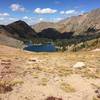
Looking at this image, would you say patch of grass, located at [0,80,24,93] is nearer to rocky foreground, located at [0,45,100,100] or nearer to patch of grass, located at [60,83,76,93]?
rocky foreground, located at [0,45,100,100]

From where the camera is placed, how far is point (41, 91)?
28.6m

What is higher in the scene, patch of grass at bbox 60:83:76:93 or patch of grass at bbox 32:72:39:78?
patch of grass at bbox 32:72:39:78

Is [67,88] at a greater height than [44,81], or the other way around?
[44,81]

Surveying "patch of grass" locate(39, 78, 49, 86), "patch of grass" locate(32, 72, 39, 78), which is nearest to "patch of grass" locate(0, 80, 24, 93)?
"patch of grass" locate(39, 78, 49, 86)

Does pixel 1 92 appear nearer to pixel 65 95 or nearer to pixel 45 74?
pixel 65 95

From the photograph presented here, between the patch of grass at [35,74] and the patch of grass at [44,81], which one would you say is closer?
the patch of grass at [44,81]

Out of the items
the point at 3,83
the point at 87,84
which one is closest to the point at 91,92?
the point at 87,84

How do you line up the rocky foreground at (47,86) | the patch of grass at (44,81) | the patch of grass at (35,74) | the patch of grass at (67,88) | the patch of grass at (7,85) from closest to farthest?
the rocky foreground at (47,86) < the patch of grass at (7,85) < the patch of grass at (67,88) < the patch of grass at (44,81) < the patch of grass at (35,74)

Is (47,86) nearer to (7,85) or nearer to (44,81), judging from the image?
(44,81)

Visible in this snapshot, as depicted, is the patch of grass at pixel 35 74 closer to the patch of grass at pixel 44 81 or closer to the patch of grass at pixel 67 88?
the patch of grass at pixel 44 81

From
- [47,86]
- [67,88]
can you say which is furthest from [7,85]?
[67,88]

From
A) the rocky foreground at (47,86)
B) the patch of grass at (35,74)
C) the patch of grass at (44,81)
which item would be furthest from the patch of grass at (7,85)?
the patch of grass at (35,74)

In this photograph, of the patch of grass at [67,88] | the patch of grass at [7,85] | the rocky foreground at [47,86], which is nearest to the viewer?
the rocky foreground at [47,86]

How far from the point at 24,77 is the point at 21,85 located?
151 inches
